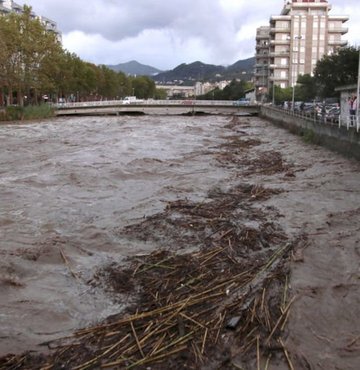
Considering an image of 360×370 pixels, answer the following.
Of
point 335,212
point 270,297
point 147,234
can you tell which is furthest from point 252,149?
point 270,297

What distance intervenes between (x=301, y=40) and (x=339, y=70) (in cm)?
5756

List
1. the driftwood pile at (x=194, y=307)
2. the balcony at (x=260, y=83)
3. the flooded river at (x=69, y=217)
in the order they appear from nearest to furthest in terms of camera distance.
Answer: the driftwood pile at (x=194, y=307)
the flooded river at (x=69, y=217)
the balcony at (x=260, y=83)

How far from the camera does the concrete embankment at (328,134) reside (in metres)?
21.4

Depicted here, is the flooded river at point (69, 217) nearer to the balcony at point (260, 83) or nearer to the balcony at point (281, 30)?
the balcony at point (281, 30)

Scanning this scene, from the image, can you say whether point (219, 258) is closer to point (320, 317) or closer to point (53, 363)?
point (320, 317)

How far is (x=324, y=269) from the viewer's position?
8.09m

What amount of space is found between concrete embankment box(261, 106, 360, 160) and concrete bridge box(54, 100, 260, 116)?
3576 centimetres

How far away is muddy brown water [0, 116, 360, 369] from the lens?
245 inches

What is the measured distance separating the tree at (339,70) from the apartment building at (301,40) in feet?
153

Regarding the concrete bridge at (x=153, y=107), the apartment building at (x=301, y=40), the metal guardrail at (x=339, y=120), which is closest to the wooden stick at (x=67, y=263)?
the metal guardrail at (x=339, y=120)

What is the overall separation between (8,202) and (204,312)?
29.3ft

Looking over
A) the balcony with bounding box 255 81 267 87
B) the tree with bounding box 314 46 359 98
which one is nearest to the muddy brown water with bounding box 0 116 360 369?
the tree with bounding box 314 46 359 98

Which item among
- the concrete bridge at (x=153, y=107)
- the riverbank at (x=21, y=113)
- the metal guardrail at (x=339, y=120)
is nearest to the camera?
the metal guardrail at (x=339, y=120)

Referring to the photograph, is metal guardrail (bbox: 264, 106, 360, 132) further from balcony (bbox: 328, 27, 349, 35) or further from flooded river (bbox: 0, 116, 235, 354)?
balcony (bbox: 328, 27, 349, 35)
